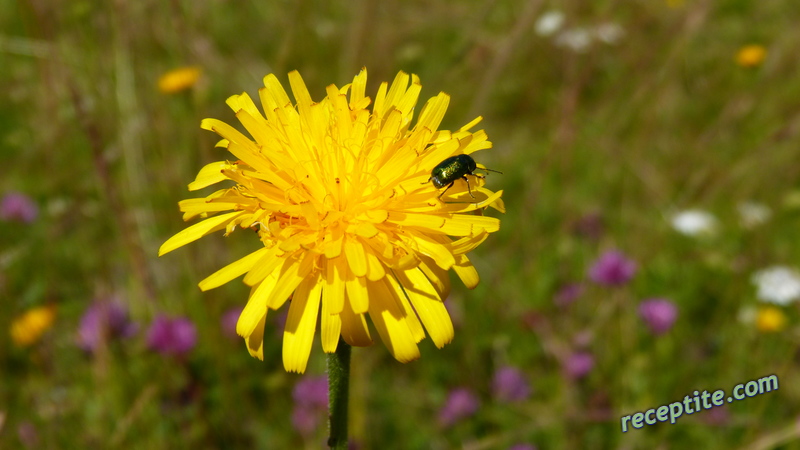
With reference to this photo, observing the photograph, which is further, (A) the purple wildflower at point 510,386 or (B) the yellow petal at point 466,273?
(A) the purple wildflower at point 510,386

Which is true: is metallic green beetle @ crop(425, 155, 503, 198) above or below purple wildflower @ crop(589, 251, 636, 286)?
below

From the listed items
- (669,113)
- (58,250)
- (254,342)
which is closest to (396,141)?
(254,342)

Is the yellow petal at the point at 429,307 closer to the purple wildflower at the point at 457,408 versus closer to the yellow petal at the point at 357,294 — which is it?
the yellow petal at the point at 357,294

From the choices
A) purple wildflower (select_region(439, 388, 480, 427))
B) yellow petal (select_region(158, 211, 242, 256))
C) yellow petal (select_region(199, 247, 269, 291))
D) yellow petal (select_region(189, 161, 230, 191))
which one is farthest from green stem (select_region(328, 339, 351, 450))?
purple wildflower (select_region(439, 388, 480, 427))

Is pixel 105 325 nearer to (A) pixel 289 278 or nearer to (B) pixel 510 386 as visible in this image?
(A) pixel 289 278

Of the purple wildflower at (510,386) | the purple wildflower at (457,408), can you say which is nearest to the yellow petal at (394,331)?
the purple wildflower at (457,408)

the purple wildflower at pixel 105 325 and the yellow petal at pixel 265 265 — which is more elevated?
the purple wildflower at pixel 105 325

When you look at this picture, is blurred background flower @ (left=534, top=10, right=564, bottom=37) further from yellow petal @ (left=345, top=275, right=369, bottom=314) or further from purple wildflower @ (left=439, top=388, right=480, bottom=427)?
yellow petal @ (left=345, top=275, right=369, bottom=314)

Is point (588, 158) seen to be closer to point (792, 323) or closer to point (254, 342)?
→ point (792, 323)
